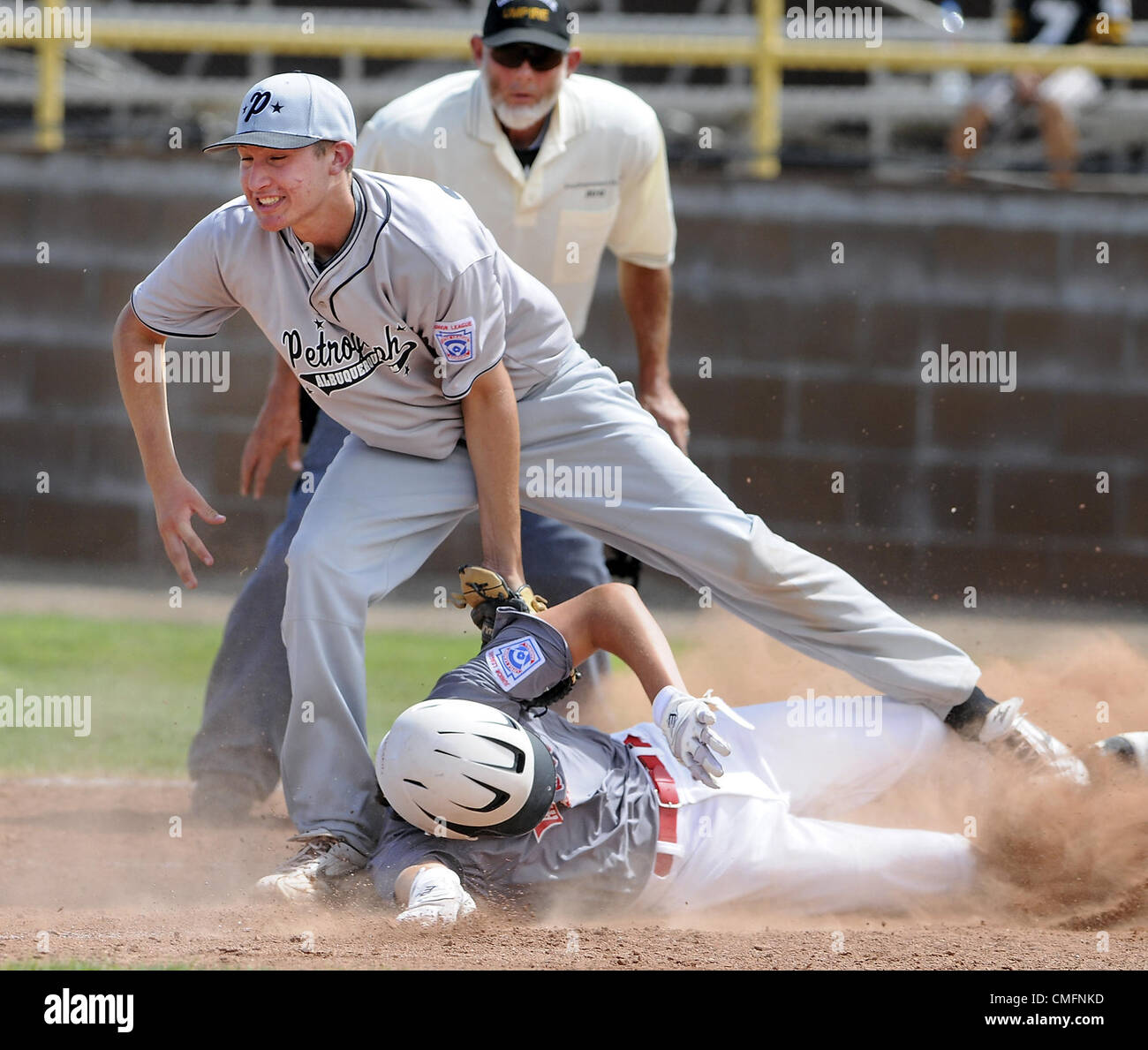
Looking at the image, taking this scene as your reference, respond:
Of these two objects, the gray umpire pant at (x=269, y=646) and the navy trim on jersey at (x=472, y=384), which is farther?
the gray umpire pant at (x=269, y=646)

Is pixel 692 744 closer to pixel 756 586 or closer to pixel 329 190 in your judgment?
pixel 756 586

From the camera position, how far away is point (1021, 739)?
4336 mm

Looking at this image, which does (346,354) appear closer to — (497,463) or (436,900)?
(497,463)

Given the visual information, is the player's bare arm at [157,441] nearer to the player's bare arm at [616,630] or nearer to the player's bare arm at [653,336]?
the player's bare arm at [616,630]

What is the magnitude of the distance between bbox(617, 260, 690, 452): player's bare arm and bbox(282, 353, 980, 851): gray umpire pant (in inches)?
30.1

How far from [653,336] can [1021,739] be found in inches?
80.9

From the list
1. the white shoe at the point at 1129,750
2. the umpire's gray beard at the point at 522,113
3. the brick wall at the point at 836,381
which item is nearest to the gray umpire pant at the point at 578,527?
the white shoe at the point at 1129,750

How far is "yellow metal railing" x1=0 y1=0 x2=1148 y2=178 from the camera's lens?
322 inches

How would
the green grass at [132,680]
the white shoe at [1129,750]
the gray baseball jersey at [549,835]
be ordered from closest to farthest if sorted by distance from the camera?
1. the gray baseball jersey at [549,835]
2. the white shoe at [1129,750]
3. the green grass at [132,680]

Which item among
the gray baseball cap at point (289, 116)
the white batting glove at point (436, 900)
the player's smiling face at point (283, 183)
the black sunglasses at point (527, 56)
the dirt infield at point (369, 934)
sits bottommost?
the dirt infield at point (369, 934)

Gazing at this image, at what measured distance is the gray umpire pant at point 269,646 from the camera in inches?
197

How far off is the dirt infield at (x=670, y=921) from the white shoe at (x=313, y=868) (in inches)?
2.1

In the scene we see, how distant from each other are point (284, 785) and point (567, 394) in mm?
1387

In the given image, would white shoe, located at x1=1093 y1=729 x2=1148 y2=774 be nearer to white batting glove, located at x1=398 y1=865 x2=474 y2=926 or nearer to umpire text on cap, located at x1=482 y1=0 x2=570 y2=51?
white batting glove, located at x1=398 y1=865 x2=474 y2=926
